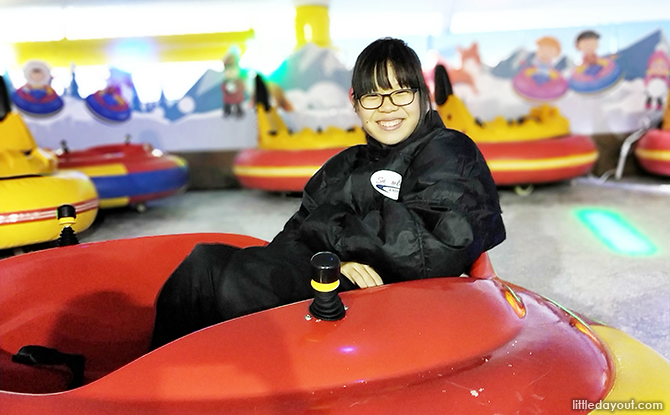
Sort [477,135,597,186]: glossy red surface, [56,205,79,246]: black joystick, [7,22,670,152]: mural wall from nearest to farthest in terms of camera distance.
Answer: [56,205,79,246]: black joystick → [477,135,597,186]: glossy red surface → [7,22,670,152]: mural wall

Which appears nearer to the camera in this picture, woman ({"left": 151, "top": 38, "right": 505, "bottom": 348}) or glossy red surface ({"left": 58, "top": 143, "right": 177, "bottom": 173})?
woman ({"left": 151, "top": 38, "right": 505, "bottom": 348})

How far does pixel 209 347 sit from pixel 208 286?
27 centimetres

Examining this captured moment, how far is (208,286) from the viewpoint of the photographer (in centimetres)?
84

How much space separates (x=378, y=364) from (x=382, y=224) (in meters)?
0.25

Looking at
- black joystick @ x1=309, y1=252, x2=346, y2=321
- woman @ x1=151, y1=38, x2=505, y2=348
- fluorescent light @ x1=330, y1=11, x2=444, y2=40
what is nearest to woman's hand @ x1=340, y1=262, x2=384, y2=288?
woman @ x1=151, y1=38, x2=505, y2=348

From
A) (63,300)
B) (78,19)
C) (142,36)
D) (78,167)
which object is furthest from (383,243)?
(78,19)

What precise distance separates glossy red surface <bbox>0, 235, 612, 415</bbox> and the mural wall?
3437 mm

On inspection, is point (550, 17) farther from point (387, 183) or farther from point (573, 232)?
point (387, 183)

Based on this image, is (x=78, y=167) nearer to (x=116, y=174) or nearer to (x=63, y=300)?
(x=116, y=174)

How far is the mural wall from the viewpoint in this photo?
3818 mm

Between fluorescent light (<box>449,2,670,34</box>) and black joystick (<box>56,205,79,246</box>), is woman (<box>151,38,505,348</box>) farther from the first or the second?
fluorescent light (<box>449,2,670,34</box>)

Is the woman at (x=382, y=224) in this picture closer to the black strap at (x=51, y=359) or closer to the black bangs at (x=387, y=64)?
the black bangs at (x=387, y=64)

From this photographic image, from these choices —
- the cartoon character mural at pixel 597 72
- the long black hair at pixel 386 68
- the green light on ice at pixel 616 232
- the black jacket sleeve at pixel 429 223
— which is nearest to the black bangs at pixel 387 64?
the long black hair at pixel 386 68

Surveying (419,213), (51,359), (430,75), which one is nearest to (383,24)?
(430,75)
